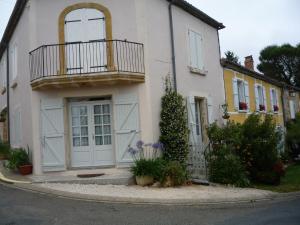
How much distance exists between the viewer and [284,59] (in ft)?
128

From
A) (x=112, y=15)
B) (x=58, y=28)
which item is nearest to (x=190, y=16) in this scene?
(x=112, y=15)

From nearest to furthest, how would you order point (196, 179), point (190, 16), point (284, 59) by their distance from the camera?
point (196, 179)
point (190, 16)
point (284, 59)

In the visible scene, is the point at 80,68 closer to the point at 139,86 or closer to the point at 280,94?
the point at 139,86

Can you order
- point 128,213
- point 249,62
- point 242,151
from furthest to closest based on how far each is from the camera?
point 249,62, point 242,151, point 128,213

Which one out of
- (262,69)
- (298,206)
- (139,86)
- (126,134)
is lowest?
(298,206)

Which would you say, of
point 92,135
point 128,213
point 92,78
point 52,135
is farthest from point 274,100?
point 128,213

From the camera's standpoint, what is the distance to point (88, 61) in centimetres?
1141

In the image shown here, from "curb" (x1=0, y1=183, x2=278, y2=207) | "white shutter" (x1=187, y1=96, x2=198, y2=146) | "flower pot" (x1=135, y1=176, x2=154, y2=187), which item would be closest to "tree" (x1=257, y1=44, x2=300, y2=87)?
"white shutter" (x1=187, y1=96, x2=198, y2=146)

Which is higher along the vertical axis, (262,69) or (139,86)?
(262,69)

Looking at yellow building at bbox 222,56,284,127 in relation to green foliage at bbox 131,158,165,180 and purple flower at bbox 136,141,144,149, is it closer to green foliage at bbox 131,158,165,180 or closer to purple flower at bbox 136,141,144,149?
purple flower at bbox 136,141,144,149

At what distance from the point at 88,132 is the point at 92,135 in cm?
16

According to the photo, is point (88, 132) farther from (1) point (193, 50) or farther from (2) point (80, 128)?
(1) point (193, 50)

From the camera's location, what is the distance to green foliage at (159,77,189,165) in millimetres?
11570

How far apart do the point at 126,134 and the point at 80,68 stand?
8.09 ft
